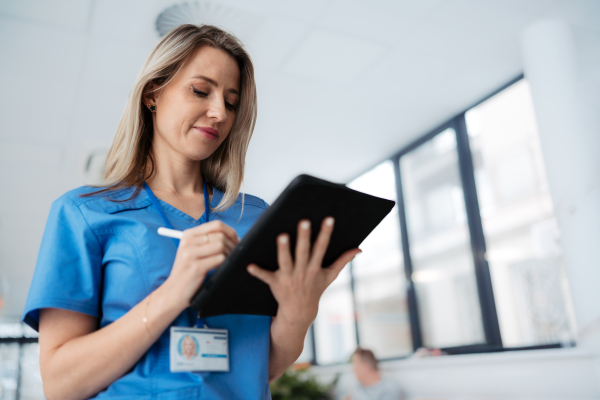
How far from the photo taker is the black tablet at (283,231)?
69cm

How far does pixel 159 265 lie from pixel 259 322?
0.73 ft

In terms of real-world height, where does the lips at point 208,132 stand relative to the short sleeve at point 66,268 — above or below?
above

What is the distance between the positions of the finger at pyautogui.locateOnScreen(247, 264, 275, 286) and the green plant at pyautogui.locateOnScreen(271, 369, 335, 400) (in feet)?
18.1

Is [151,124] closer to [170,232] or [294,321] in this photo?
[170,232]

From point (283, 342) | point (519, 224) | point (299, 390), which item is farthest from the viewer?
point (299, 390)

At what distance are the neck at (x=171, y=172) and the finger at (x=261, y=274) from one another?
1.33 ft

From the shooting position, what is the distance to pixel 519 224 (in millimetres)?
3973

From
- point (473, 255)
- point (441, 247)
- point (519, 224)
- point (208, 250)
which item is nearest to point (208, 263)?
point (208, 250)

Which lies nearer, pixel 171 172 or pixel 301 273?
pixel 301 273

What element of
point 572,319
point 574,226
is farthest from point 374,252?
point 574,226

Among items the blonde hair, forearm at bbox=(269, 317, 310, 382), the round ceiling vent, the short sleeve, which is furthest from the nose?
the round ceiling vent

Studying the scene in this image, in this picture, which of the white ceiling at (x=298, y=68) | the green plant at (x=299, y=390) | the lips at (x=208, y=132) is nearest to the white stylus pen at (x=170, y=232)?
the lips at (x=208, y=132)

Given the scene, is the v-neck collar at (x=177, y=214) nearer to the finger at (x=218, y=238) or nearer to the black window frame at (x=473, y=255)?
the finger at (x=218, y=238)

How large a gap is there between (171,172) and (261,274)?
445mm
